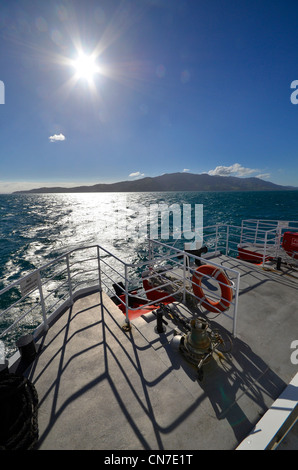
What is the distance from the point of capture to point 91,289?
5637mm

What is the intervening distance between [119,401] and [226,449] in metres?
1.35

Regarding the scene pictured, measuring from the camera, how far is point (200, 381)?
300 cm

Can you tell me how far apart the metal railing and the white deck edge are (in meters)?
1.20

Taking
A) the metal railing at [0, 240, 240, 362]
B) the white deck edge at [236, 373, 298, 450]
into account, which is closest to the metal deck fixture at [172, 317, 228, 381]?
the metal railing at [0, 240, 240, 362]

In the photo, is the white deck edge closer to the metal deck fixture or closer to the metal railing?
the metal deck fixture

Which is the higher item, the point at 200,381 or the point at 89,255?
the point at 200,381

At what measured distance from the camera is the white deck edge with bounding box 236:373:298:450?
7.18 ft

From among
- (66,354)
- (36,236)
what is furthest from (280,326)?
(36,236)

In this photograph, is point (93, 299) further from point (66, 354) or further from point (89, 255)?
point (89, 255)

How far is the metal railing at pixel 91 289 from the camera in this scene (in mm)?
3845

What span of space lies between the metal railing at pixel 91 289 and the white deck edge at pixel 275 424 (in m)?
1.20

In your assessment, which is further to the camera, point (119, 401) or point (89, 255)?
point (89, 255)

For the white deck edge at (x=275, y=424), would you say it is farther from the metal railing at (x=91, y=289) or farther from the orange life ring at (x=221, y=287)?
the orange life ring at (x=221, y=287)

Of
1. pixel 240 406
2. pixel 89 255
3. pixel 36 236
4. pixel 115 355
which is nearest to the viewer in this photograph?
pixel 240 406
